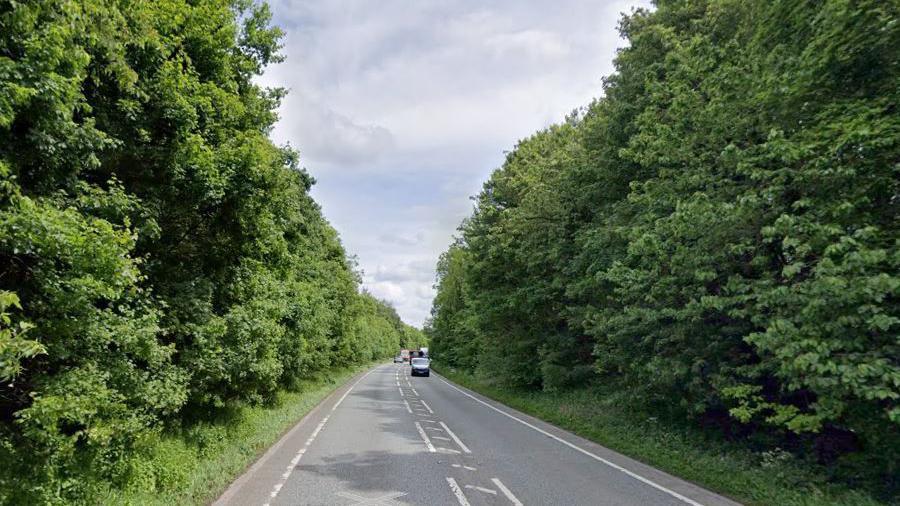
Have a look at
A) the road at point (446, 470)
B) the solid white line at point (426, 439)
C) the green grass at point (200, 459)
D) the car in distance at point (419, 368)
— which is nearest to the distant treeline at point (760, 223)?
the road at point (446, 470)

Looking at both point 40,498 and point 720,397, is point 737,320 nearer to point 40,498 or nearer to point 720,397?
point 720,397

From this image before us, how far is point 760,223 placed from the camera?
8.98 metres

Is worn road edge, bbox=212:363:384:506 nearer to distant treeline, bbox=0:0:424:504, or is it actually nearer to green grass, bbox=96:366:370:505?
green grass, bbox=96:366:370:505

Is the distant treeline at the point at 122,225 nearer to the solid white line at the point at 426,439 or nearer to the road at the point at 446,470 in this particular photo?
the road at the point at 446,470

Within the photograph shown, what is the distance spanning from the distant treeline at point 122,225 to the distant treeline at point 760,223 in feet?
28.2

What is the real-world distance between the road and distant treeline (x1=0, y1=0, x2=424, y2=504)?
223cm

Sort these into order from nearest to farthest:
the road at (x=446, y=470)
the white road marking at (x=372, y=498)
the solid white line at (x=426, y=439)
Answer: the white road marking at (x=372, y=498) → the road at (x=446, y=470) → the solid white line at (x=426, y=439)

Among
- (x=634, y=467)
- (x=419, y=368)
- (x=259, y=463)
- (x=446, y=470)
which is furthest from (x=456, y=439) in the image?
(x=419, y=368)

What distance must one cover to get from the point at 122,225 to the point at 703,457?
37.5ft

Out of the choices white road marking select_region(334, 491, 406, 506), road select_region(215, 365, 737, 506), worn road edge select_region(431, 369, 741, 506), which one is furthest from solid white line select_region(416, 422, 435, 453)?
white road marking select_region(334, 491, 406, 506)

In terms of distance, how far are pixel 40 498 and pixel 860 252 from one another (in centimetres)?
1018

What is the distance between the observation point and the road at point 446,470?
751 centimetres

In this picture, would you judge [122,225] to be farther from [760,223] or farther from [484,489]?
[760,223]

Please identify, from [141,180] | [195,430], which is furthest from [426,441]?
[141,180]
